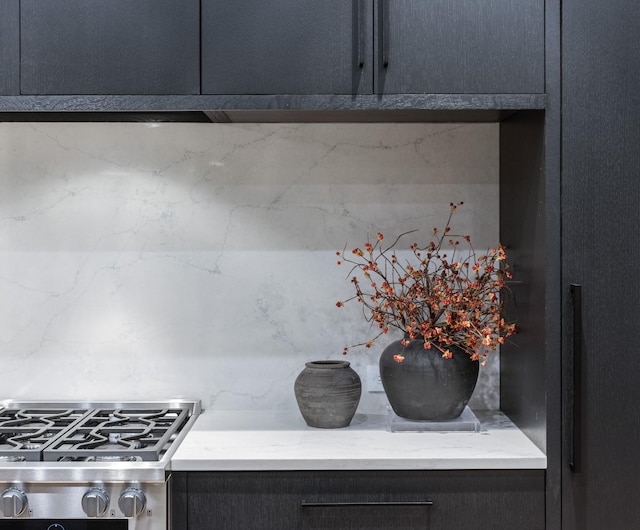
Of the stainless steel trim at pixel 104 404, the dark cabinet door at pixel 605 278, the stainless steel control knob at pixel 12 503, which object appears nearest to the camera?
the stainless steel control knob at pixel 12 503

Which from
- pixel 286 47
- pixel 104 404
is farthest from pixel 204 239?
pixel 286 47

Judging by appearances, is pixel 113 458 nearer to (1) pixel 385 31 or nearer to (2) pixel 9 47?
(2) pixel 9 47

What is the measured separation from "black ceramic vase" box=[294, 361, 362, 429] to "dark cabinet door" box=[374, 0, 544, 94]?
30.8 inches

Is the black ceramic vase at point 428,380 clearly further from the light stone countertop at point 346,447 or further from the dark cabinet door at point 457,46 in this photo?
the dark cabinet door at point 457,46

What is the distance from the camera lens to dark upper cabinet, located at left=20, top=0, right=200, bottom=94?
1.77 meters

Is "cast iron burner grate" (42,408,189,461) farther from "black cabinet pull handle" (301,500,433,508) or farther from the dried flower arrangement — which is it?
the dried flower arrangement

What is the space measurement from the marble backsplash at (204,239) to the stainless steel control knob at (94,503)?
63cm

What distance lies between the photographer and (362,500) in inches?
66.0

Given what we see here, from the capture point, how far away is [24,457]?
1680 millimetres

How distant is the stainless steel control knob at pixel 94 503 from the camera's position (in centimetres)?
159

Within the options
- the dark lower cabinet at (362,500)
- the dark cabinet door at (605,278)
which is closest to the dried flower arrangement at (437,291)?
the dark cabinet door at (605,278)

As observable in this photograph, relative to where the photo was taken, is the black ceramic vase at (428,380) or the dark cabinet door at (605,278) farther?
the black ceramic vase at (428,380)

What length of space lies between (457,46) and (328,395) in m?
0.99

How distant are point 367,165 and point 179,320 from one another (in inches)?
30.7
